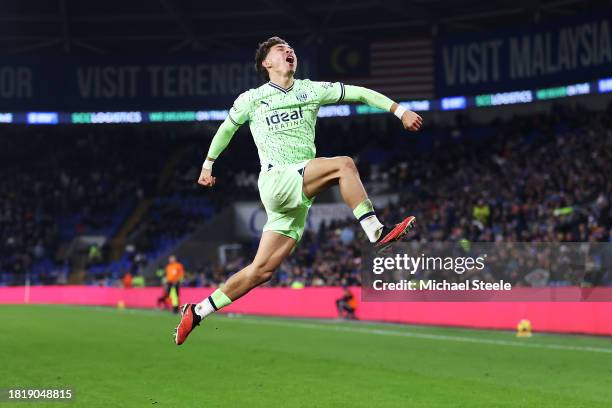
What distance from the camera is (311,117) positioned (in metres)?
8.22

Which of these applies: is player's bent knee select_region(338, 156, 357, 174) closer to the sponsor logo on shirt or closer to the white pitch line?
the sponsor logo on shirt

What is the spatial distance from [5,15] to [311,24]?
14717 mm

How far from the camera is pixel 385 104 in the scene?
25.1 feet

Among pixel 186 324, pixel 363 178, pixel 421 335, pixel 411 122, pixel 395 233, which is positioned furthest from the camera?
pixel 363 178

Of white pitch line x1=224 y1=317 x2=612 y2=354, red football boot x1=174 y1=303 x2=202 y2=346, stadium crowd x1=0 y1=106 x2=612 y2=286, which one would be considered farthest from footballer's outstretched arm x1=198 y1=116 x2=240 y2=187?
stadium crowd x1=0 y1=106 x2=612 y2=286

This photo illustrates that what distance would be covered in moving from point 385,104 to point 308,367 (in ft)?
24.3

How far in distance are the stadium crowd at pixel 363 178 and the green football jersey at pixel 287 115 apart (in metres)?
17.6

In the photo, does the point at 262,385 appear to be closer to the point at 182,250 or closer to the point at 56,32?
the point at 182,250

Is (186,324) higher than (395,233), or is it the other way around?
(395,233)

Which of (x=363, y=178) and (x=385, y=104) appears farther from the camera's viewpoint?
(x=363, y=178)

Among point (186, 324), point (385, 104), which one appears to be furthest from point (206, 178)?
point (385, 104)

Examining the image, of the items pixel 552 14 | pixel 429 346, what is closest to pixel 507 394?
pixel 429 346

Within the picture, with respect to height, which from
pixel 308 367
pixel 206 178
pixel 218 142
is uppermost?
pixel 218 142

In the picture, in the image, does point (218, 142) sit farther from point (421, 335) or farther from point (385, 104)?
point (421, 335)
